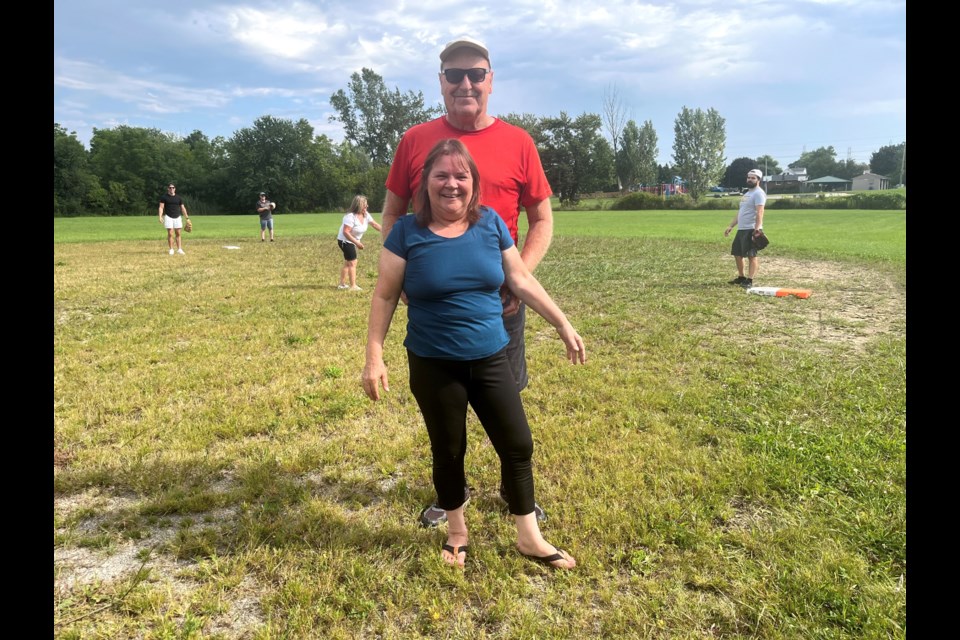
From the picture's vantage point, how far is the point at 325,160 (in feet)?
265

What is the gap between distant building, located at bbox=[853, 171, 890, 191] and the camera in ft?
405

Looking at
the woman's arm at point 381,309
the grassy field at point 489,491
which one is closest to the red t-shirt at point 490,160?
the woman's arm at point 381,309

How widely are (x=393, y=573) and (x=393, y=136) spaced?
3817 inches

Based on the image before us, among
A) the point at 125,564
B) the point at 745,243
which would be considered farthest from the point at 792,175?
the point at 125,564

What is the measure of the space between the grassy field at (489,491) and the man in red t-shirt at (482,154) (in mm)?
1419

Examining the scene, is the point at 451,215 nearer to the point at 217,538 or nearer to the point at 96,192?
the point at 217,538

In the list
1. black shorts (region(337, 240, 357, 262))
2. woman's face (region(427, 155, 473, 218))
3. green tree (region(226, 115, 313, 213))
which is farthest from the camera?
green tree (region(226, 115, 313, 213))

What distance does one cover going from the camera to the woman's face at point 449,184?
2512 mm

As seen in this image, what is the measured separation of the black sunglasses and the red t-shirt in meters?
0.21

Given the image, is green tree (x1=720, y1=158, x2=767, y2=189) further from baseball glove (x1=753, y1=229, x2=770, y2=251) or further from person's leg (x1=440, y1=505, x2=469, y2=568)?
person's leg (x1=440, y1=505, x2=469, y2=568)

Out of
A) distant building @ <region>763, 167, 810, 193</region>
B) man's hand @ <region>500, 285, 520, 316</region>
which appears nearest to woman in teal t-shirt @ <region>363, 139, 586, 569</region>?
man's hand @ <region>500, 285, 520, 316</region>

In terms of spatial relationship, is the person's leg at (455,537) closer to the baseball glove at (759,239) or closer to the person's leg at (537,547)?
the person's leg at (537,547)

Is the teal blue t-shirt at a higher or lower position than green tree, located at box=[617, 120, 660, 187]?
lower
